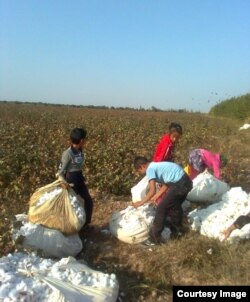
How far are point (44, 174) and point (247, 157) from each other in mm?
5608

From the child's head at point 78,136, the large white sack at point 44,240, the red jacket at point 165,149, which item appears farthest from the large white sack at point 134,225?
the red jacket at point 165,149

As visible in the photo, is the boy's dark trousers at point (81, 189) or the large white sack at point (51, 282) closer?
the large white sack at point (51, 282)

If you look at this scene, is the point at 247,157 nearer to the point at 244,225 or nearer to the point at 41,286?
the point at 244,225

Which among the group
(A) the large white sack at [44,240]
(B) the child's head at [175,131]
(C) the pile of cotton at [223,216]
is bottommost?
(A) the large white sack at [44,240]

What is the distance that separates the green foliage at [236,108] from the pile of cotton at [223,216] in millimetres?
24525

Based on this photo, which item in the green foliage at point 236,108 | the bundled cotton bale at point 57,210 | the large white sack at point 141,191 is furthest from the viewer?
the green foliage at point 236,108

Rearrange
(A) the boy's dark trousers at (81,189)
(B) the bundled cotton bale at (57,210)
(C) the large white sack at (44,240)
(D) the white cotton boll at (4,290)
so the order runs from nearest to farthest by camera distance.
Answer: (D) the white cotton boll at (4,290) < (C) the large white sack at (44,240) < (B) the bundled cotton bale at (57,210) < (A) the boy's dark trousers at (81,189)

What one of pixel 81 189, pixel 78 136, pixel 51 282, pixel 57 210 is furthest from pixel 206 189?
pixel 51 282

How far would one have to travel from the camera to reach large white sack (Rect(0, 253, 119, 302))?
10.2 ft

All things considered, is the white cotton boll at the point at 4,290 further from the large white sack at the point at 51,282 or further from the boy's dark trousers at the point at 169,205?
the boy's dark trousers at the point at 169,205

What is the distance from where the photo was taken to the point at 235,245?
176 inches

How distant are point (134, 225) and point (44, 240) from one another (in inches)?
39.8

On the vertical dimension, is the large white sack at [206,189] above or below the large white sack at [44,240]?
Result: above

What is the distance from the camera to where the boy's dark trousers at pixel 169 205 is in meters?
4.70
